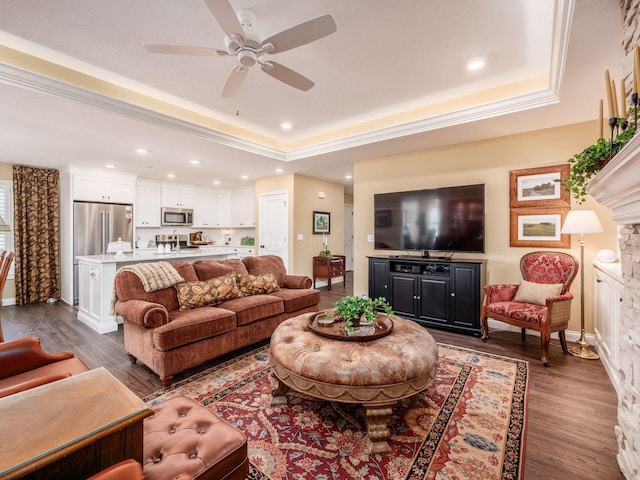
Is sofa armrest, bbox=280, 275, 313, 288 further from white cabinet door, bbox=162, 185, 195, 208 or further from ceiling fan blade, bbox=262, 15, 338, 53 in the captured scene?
white cabinet door, bbox=162, 185, 195, 208

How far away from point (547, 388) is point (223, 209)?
24.7 feet

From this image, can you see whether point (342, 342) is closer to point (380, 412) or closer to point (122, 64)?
point (380, 412)

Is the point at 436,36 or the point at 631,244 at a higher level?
the point at 436,36

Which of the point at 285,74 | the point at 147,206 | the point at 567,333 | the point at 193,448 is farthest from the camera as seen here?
the point at 147,206

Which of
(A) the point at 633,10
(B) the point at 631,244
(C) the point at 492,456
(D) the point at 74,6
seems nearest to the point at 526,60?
(A) the point at 633,10

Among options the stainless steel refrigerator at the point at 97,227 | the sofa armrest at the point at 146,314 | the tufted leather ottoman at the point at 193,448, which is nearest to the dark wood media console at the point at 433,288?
the sofa armrest at the point at 146,314

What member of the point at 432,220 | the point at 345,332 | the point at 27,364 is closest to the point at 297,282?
the point at 345,332

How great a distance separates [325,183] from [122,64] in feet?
15.2

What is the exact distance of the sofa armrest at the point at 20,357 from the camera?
1.61 m

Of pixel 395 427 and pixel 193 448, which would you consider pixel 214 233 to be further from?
pixel 193 448

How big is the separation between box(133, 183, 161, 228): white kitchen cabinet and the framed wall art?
3.64 m

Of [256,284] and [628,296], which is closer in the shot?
[628,296]

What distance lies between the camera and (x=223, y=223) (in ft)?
26.3

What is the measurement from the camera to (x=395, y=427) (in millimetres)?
1894
